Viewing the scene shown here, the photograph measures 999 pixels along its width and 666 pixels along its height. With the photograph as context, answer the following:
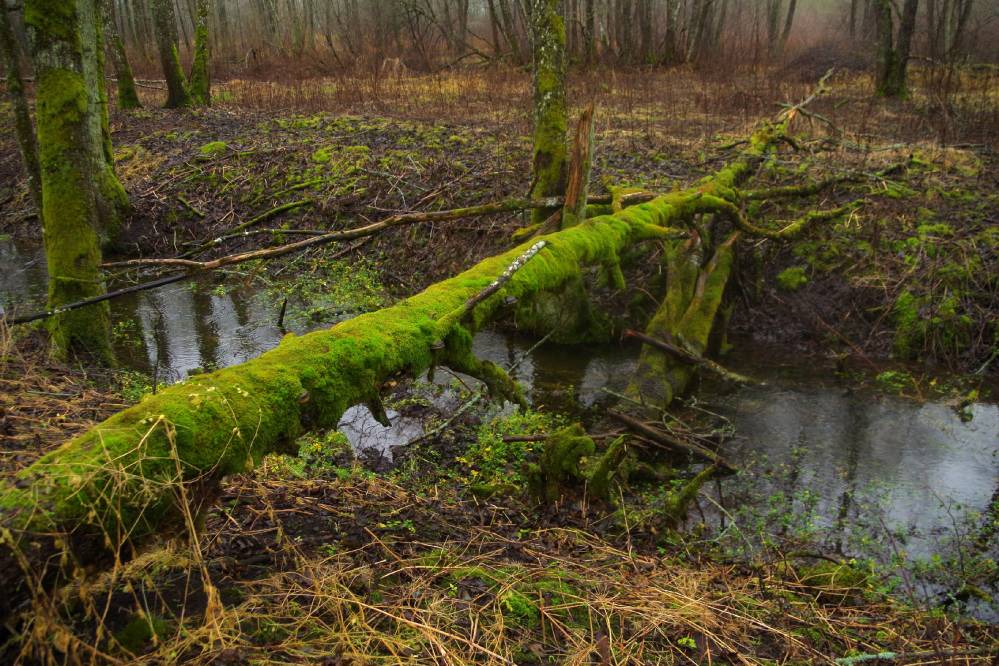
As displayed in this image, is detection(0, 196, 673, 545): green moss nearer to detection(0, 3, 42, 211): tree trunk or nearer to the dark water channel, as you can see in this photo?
the dark water channel

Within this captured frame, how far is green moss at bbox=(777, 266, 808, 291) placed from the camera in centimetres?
964

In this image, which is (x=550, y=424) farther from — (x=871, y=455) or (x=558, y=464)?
(x=871, y=455)

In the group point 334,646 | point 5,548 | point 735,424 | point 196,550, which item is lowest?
point 735,424

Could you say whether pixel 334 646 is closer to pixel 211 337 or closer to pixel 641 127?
pixel 211 337

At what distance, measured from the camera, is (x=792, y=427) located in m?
7.20

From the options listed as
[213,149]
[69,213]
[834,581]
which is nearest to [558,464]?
[834,581]

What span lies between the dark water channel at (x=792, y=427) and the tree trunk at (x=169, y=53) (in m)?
9.84

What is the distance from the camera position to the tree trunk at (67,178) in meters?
6.12

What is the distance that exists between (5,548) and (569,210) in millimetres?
6133

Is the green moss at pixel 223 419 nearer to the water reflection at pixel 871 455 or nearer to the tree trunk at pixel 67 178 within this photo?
the tree trunk at pixel 67 178

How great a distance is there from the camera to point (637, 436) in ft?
21.0

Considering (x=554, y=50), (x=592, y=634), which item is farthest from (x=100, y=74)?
(x=592, y=634)

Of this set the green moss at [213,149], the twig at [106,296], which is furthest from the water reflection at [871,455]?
the green moss at [213,149]

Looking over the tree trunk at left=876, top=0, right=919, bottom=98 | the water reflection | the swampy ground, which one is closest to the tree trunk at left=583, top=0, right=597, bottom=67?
the swampy ground
